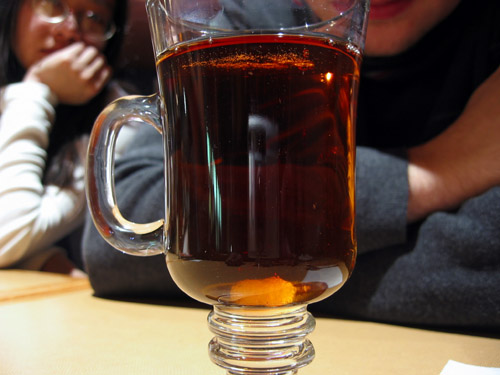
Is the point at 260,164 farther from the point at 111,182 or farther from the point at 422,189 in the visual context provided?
the point at 422,189

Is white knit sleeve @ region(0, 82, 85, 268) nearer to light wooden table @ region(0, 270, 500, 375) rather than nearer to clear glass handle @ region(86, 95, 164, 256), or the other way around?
light wooden table @ region(0, 270, 500, 375)

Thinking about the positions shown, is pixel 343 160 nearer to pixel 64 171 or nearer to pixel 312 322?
pixel 312 322

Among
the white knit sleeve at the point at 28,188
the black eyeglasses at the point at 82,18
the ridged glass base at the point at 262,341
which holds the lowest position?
the white knit sleeve at the point at 28,188

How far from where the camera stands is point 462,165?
0.78 m

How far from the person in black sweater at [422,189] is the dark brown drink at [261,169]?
13.5 inches

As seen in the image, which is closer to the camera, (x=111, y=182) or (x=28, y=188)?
(x=111, y=182)

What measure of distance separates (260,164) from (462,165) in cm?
51

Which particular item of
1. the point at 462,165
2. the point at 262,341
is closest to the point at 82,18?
the point at 462,165

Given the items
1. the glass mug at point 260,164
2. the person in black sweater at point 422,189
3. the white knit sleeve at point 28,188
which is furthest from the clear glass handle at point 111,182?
the white knit sleeve at point 28,188

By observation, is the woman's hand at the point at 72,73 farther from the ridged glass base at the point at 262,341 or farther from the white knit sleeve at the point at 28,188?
the ridged glass base at the point at 262,341

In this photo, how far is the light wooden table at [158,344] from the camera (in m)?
0.58

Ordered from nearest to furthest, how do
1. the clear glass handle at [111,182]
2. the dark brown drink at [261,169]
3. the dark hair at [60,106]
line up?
the dark brown drink at [261,169] → the clear glass handle at [111,182] → the dark hair at [60,106]

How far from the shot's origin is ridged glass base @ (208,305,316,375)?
1.46 ft

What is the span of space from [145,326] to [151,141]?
0.54 metres
